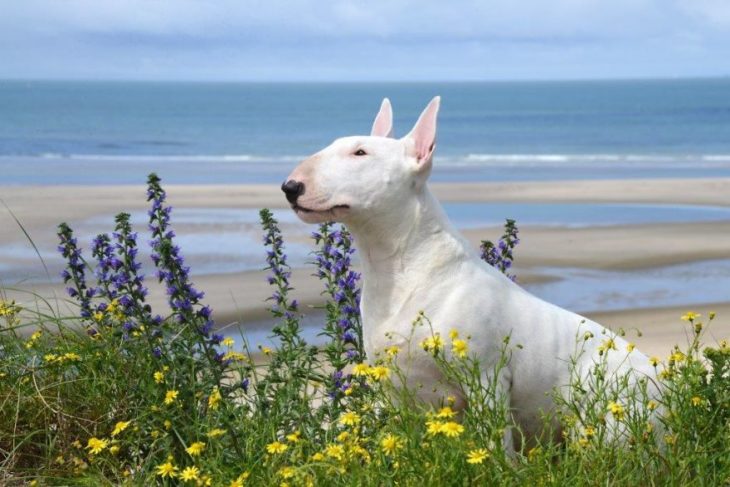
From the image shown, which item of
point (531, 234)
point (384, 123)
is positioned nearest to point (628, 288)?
point (531, 234)

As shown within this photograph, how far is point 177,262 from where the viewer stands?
216 inches

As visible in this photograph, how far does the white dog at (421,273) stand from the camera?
14.9ft

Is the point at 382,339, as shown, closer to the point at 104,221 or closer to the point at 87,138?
the point at 104,221

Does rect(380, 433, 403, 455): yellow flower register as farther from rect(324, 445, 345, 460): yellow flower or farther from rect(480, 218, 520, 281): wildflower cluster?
rect(480, 218, 520, 281): wildflower cluster

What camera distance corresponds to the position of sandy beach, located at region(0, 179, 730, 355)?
37.5 feet

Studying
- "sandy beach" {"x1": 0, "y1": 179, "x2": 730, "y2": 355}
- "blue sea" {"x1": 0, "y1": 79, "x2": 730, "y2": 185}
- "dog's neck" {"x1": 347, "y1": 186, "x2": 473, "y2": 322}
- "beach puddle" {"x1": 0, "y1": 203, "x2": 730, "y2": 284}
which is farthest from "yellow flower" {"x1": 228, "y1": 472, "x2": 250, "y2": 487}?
"blue sea" {"x1": 0, "y1": 79, "x2": 730, "y2": 185}

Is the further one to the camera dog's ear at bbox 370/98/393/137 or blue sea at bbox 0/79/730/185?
blue sea at bbox 0/79/730/185

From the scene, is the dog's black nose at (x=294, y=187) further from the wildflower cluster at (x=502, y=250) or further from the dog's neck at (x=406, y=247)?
the wildflower cluster at (x=502, y=250)

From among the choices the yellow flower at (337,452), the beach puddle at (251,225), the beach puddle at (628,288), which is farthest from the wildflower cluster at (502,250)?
the beach puddle at (251,225)

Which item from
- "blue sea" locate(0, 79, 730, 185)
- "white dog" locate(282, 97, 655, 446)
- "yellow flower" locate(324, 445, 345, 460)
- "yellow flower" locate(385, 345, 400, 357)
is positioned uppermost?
"blue sea" locate(0, 79, 730, 185)

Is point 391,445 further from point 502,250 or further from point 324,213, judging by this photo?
point 502,250

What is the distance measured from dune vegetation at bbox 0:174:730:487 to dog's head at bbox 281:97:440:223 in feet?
1.68

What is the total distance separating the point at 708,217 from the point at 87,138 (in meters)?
34.2

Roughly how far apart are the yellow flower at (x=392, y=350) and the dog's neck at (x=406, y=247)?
23 centimetres
